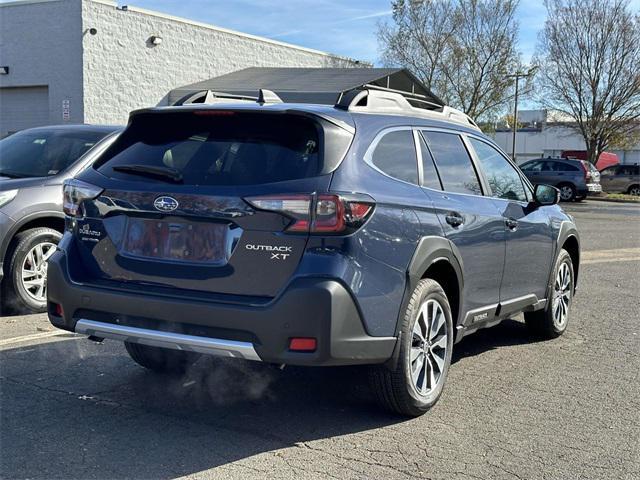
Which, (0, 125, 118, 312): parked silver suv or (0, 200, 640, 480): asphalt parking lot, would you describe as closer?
(0, 200, 640, 480): asphalt parking lot

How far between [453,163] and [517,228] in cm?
89

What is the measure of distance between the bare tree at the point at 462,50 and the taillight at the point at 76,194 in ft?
127

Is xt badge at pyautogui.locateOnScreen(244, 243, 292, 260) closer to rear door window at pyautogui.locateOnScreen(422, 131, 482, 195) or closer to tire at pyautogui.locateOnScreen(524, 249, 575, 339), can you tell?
rear door window at pyautogui.locateOnScreen(422, 131, 482, 195)

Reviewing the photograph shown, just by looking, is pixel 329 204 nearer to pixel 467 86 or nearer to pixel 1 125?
pixel 1 125

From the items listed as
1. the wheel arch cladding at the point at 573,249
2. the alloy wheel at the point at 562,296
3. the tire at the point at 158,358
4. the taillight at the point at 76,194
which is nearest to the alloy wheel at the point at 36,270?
the tire at the point at 158,358

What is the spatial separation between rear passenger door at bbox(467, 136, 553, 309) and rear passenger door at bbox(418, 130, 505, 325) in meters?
0.16

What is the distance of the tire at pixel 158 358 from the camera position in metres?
5.16

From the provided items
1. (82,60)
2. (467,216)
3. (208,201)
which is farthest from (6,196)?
(82,60)

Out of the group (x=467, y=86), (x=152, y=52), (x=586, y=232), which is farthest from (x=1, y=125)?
(x=467, y=86)

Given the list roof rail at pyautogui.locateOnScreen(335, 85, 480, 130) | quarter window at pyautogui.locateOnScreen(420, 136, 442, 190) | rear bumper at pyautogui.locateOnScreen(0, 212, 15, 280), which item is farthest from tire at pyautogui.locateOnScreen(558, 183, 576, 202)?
quarter window at pyautogui.locateOnScreen(420, 136, 442, 190)

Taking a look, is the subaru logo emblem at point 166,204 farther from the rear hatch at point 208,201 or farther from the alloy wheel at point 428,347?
the alloy wheel at point 428,347

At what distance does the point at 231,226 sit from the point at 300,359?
0.77 meters

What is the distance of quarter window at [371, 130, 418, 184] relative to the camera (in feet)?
14.3

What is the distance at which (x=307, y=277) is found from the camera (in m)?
3.72
